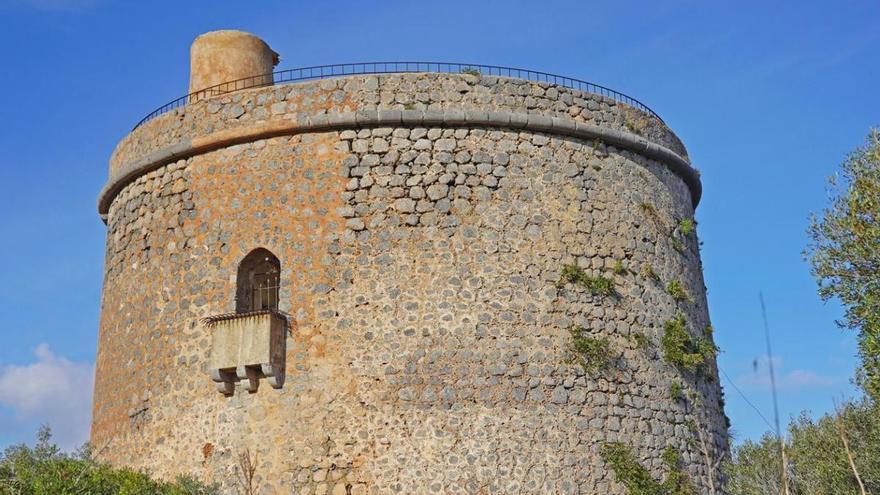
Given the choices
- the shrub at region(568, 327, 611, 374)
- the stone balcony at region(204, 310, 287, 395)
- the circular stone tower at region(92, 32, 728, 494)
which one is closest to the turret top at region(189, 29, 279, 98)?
the circular stone tower at region(92, 32, 728, 494)

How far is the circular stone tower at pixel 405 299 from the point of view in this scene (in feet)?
40.5

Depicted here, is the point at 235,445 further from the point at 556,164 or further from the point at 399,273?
the point at 556,164

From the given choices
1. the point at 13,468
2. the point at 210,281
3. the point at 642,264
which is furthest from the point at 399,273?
the point at 13,468

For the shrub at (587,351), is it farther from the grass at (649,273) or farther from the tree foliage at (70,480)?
the tree foliage at (70,480)

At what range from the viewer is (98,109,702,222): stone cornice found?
13273mm

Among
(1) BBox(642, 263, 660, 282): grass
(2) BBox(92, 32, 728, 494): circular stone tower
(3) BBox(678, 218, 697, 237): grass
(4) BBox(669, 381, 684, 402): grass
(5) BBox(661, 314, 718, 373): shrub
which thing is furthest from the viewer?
(3) BBox(678, 218, 697, 237): grass

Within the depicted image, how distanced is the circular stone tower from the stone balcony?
3cm

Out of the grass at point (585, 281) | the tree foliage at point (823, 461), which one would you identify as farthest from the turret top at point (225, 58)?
the tree foliage at point (823, 461)

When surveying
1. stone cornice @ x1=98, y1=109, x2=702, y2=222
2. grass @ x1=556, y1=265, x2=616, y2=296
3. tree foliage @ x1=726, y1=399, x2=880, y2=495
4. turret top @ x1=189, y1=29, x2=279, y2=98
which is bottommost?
tree foliage @ x1=726, y1=399, x2=880, y2=495

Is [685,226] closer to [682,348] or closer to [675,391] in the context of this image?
[682,348]

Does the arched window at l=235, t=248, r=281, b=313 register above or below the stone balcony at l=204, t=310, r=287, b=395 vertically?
above

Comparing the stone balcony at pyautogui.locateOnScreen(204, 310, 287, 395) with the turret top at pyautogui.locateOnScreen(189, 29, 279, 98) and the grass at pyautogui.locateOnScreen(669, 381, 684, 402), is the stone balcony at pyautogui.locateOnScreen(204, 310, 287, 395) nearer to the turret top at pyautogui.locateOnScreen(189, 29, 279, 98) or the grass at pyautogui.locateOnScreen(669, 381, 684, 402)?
the turret top at pyautogui.locateOnScreen(189, 29, 279, 98)

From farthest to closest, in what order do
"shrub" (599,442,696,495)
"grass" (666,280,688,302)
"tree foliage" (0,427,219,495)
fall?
"grass" (666,280,688,302) < "shrub" (599,442,696,495) < "tree foliage" (0,427,219,495)

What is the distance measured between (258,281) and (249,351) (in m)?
1.16
